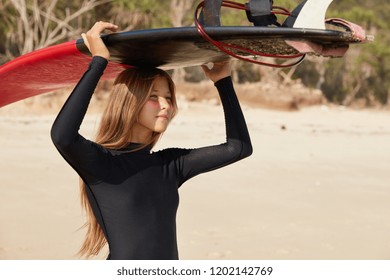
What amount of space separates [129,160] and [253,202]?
525 cm

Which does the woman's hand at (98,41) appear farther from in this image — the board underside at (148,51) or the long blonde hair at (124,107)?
the long blonde hair at (124,107)

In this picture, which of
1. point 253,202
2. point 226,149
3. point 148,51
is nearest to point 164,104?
point 148,51

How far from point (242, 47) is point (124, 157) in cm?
52

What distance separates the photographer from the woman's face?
6.99ft

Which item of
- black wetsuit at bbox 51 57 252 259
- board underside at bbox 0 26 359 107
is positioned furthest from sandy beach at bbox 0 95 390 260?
black wetsuit at bbox 51 57 252 259

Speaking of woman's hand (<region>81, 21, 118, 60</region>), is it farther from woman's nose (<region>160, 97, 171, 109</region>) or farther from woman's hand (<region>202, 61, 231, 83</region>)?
woman's hand (<region>202, 61, 231, 83</region>)

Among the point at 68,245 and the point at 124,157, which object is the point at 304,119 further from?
the point at 124,157

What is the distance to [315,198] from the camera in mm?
7523

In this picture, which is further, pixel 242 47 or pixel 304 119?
pixel 304 119

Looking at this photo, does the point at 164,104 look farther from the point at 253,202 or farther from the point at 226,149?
the point at 253,202

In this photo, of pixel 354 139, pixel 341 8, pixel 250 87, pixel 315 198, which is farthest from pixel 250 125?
pixel 341 8

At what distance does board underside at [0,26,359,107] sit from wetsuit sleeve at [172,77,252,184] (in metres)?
0.16

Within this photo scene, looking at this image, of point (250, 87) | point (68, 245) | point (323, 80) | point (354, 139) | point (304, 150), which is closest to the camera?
point (68, 245)

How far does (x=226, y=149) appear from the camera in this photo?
7.46ft
